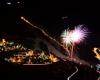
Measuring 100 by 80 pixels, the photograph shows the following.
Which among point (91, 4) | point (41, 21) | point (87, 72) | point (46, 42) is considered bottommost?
point (87, 72)

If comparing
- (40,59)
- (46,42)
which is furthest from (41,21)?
(40,59)

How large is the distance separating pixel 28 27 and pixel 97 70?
32.3 feet

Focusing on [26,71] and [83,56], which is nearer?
[26,71]

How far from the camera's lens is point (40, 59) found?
10352 millimetres

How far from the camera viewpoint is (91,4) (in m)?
25.1

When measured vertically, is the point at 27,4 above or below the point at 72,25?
above

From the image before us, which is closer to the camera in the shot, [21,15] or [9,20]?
[9,20]

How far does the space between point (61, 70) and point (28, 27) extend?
1009cm

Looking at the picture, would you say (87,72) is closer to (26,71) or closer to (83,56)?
(26,71)

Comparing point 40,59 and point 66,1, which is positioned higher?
point 66,1

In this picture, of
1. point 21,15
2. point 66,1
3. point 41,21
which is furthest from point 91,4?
point 21,15

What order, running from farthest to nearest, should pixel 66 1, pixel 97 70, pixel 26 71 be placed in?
pixel 66 1, pixel 97 70, pixel 26 71

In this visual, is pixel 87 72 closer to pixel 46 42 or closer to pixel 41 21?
pixel 46 42

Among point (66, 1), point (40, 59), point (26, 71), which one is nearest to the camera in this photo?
point (26, 71)
